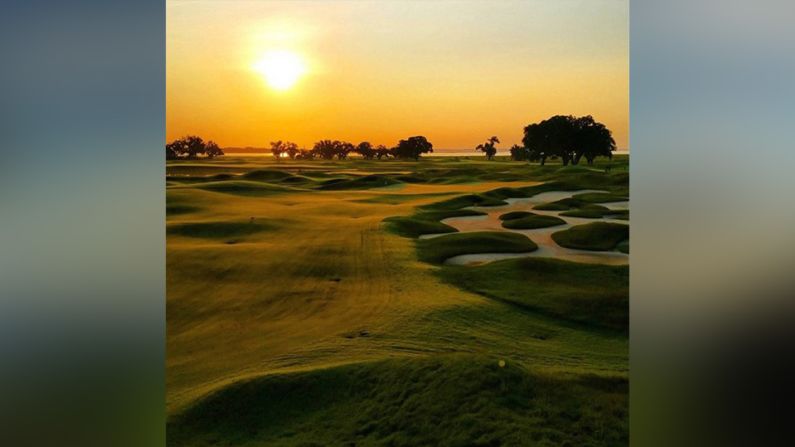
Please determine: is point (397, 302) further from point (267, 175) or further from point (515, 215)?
point (267, 175)

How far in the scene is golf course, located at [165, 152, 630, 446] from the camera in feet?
14.7

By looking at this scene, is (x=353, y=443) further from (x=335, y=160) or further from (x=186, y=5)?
(x=186, y=5)

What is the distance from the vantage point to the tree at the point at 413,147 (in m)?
5.47

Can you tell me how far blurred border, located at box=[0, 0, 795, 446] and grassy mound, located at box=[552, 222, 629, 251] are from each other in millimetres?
869

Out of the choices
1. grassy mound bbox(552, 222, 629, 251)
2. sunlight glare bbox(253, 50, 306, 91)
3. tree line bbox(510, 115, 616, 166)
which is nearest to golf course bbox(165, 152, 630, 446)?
grassy mound bbox(552, 222, 629, 251)

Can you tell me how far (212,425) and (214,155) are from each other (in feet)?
7.14

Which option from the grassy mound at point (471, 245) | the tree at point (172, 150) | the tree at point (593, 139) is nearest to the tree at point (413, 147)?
the grassy mound at point (471, 245)

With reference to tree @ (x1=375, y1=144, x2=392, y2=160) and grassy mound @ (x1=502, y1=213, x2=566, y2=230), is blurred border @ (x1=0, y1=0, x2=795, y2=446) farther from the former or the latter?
tree @ (x1=375, y1=144, x2=392, y2=160)

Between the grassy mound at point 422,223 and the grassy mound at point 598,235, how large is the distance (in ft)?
2.58

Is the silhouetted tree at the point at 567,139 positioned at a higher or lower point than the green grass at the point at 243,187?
higher

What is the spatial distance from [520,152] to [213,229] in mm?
2744
